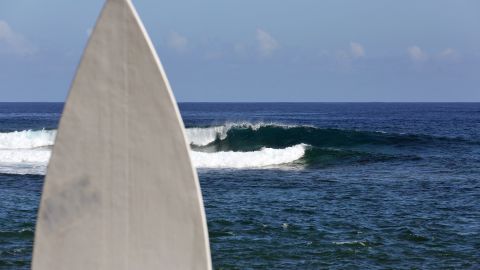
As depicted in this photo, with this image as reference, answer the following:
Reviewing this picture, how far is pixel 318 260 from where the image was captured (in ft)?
53.2

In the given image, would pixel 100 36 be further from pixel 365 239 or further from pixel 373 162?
pixel 373 162

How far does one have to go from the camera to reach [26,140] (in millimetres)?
47406

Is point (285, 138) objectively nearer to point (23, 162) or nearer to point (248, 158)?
point (248, 158)

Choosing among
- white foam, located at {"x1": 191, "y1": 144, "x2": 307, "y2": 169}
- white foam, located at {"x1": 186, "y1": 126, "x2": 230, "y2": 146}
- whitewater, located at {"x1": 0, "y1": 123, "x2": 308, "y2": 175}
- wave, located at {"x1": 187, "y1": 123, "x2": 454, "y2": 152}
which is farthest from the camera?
white foam, located at {"x1": 186, "y1": 126, "x2": 230, "y2": 146}

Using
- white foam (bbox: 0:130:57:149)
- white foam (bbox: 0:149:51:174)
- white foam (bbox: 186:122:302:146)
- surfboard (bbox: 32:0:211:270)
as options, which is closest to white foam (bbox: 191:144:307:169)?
white foam (bbox: 0:149:51:174)

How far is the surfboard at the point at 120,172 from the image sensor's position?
202 inches

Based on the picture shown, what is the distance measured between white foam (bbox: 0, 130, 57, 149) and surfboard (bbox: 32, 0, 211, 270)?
41.8 metres

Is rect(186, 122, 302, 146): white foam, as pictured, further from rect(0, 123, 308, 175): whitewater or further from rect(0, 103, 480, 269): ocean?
rect(0, 103, 480, 269): ocean

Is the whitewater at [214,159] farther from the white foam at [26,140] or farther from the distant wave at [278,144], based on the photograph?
the white foam at [26,140]

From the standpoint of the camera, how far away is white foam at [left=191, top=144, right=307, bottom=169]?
1394 inches

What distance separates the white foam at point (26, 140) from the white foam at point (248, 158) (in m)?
13.4

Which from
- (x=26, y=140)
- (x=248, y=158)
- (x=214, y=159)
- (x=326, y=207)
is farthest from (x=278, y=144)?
(x=326, y=207)

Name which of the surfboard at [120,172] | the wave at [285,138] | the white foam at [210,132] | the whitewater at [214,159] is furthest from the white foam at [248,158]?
the surfboard at [120,172]

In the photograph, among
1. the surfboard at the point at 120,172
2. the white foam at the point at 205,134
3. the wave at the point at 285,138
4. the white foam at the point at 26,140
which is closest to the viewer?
the surfboard at the point at 120,172
